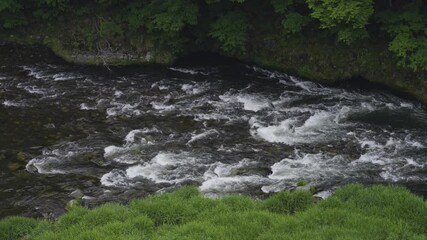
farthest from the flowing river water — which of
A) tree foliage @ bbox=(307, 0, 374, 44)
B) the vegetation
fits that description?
tree foliage @ bbox=(307, 0, 374, 44)

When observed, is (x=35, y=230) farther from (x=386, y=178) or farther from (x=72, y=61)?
(x=72, y=61)

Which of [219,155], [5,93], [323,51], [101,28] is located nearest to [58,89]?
[5,93]

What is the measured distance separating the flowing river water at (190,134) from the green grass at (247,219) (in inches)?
95.6

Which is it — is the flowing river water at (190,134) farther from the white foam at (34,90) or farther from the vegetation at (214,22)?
the vegetation at (214,22)

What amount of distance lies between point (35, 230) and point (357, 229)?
6.88 m

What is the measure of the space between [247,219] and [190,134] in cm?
835

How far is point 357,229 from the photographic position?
32.6ft

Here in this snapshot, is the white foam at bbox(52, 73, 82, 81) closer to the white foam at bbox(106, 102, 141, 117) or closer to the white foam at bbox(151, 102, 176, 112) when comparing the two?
the white foam at bbox(106, 102, 141, 117)

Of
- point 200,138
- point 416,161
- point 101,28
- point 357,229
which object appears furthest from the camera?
point 101,28

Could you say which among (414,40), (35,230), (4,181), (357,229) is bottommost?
(4,181)

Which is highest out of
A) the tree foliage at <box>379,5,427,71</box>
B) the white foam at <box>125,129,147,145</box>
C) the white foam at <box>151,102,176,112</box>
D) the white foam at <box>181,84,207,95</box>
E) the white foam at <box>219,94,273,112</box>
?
the tree foliage at <box>379,5,427,71</box>

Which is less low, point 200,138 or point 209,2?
point 209,2

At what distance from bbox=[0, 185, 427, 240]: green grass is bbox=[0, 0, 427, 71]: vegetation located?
9585 mm

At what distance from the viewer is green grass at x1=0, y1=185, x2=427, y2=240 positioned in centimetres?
997
